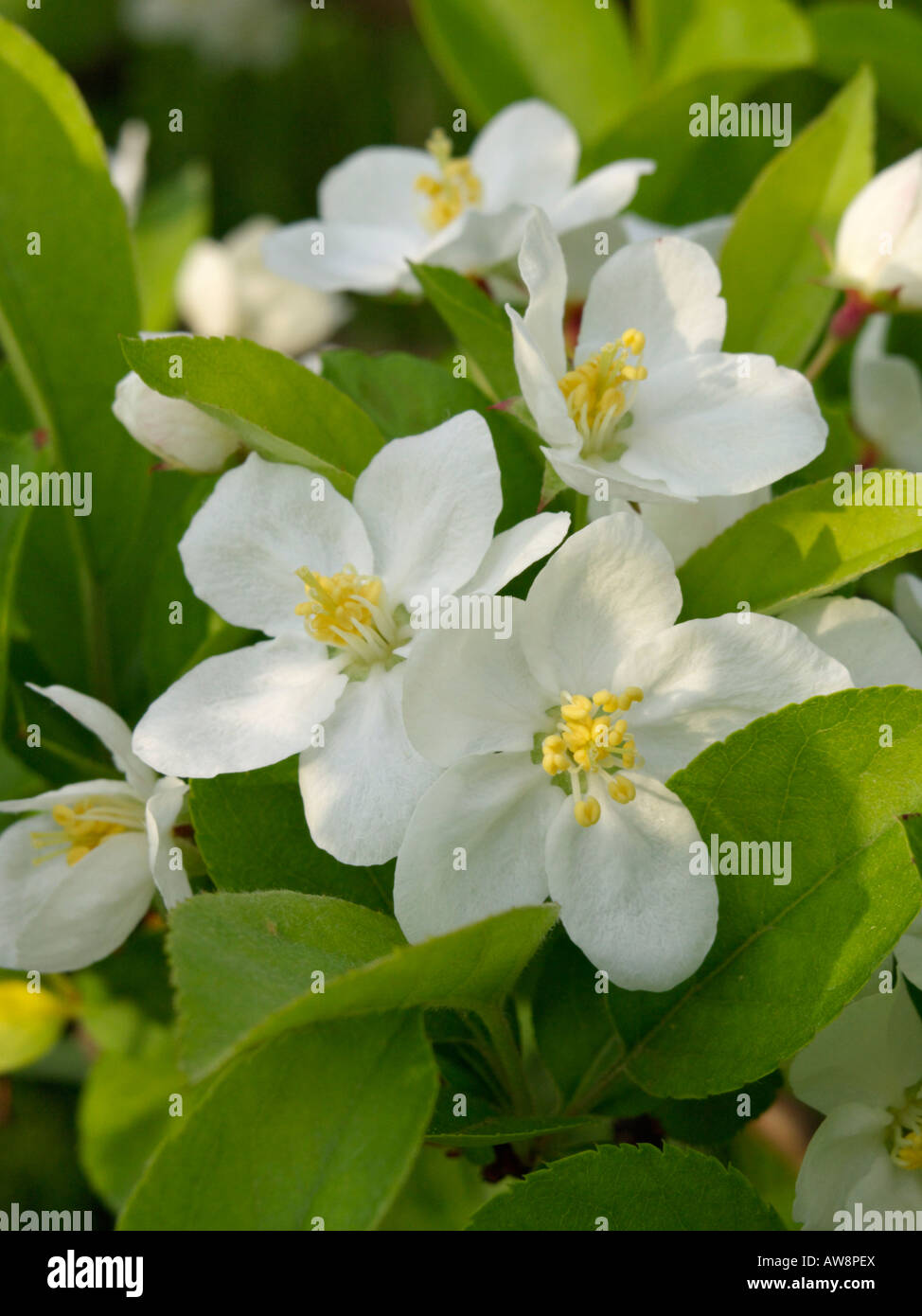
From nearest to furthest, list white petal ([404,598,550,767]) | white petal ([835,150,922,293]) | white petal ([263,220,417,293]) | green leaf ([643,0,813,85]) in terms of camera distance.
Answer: white petal ([404,598,550,767]) → white petal ([835,150,922,293]) → white petal ([263,220,417,293]) → green leaf ([643,0,813,85])

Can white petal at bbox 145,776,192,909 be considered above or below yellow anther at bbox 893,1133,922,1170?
above

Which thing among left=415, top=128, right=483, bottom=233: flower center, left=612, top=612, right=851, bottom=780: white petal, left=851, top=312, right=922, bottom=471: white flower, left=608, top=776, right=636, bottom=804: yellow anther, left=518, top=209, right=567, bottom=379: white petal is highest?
left=415, top=128, right=483, bottom=233: flower center

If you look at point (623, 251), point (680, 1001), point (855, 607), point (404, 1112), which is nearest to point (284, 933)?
point (404, 1112)

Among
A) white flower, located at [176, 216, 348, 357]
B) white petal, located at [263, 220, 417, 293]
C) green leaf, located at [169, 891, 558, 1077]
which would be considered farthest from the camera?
white flower, located at [176, 216, 348, 357]

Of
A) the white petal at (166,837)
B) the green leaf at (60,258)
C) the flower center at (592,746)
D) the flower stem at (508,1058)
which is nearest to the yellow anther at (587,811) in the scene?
the flower center at (592,746)

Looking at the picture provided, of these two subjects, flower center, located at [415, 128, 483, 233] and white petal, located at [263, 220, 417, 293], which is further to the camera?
flower center, located at [415, 128, 483, 233]

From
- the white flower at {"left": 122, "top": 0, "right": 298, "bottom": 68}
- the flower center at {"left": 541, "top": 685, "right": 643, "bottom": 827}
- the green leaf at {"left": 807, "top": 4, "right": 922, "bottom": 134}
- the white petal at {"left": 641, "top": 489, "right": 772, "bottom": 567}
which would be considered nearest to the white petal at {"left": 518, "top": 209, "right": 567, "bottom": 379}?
the white petal at {"left": 641, "top": 489, "right": 772, "bottom": 567}

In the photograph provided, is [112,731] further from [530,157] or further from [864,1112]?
[530,157]

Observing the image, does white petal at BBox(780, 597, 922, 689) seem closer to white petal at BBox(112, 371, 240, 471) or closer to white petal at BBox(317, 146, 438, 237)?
white petal at BBox(112, 371, 240, 471)
